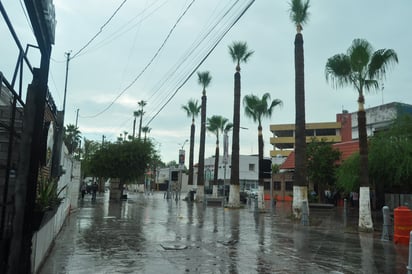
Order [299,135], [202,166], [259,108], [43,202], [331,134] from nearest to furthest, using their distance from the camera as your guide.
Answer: [43,202] < [299,135] < [259,108] < [202,166] < [331,134]

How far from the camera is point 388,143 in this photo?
2391 cm

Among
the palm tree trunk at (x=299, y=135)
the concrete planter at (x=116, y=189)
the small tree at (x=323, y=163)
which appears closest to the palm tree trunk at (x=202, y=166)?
the concrete planter at (x=116, y=189)

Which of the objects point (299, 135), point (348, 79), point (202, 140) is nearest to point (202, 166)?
point (202, 140)

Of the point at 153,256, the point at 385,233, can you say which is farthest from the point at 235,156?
the point at 153,256

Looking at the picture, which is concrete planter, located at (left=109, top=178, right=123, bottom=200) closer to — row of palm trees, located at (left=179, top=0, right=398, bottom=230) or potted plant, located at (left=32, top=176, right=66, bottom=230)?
row of palm trees, located at (left=179, top=0, right=398, bottom=230)

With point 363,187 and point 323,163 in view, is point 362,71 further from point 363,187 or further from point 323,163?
point 323,163

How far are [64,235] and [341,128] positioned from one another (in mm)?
77706

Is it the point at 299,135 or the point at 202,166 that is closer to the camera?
the point at 299,135

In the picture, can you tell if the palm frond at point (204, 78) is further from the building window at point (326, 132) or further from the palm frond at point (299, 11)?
the building window at point (326, 132)

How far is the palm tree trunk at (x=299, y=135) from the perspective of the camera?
2191 cm

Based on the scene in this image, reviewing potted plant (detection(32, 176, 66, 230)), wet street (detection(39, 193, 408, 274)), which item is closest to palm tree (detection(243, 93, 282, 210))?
wet street (detection(39, 193, 408, 274))

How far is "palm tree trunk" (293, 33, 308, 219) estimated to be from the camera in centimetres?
2191

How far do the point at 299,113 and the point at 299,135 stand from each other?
1273 mm

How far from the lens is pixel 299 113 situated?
23109 mm
